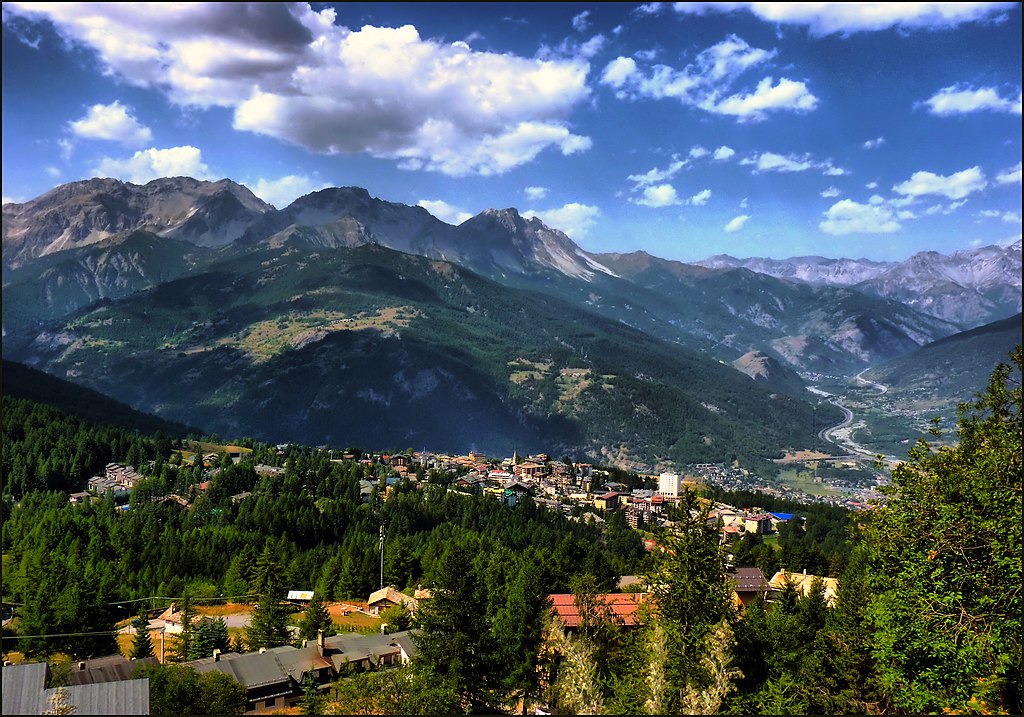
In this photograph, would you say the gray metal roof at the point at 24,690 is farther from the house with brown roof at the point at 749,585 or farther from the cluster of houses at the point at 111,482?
the cluster of houses at the point at 111,482

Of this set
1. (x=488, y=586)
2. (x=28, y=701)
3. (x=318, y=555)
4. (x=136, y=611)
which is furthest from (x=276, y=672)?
(x=318, y=555)

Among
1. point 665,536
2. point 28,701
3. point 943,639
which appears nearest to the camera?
point 943,639

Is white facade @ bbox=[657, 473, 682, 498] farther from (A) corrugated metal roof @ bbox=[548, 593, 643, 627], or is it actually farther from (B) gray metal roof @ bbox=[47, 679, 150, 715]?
(B) gray metal roof @ bbox=[47, 679, 150, 715]

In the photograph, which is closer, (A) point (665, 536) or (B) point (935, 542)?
(B) point (935, 542)

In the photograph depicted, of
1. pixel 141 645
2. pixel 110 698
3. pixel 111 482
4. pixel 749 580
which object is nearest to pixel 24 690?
pixel 110 698

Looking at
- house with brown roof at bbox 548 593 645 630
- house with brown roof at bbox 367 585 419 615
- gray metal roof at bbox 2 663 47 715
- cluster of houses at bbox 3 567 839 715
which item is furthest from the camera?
house with brown roof at bbox 367 585 419 615

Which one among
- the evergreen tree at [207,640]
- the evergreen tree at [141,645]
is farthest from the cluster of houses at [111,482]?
the evergreen tree at [207,640]

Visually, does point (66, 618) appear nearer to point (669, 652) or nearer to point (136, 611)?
point (136, 611)

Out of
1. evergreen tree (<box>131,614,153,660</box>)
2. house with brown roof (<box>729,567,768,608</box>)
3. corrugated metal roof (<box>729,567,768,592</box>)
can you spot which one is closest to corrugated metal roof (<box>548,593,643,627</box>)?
house with brown roof (<box>729,567,768,608</box>)

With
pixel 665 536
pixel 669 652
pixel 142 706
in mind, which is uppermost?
pixel 665 536
